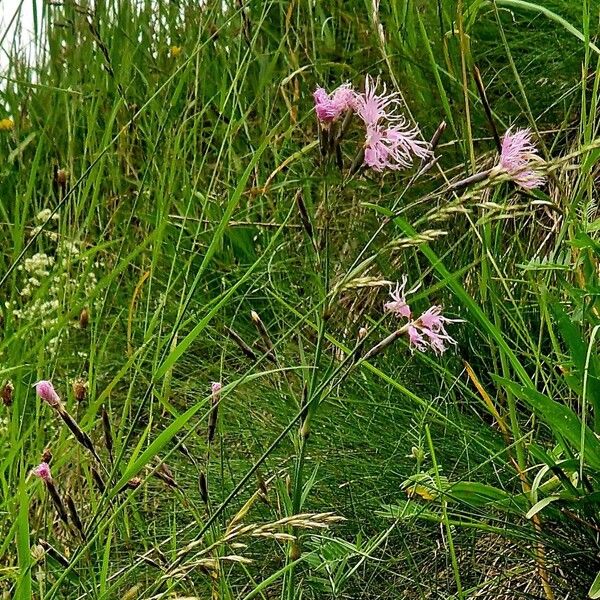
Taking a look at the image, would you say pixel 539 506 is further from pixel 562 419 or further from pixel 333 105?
pixel 333 105

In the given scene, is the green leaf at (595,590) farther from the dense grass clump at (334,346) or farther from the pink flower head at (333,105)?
the pink flower head at (333,105)

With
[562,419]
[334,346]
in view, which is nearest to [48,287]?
[334,346]

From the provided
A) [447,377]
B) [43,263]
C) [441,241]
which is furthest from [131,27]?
[447,377]

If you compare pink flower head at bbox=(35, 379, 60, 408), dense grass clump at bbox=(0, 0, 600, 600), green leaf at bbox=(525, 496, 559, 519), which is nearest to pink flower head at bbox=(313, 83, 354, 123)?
dense grass clump at bbox=(0, 0, 600, 600)

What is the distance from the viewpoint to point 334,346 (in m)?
1.75

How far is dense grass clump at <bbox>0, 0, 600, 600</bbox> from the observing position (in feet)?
3.35

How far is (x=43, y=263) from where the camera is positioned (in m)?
1.91

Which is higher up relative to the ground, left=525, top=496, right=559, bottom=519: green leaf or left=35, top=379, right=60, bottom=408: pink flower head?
left=35, top=379, right=60, bottom=408: pink flower head

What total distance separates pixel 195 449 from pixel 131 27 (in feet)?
4.14

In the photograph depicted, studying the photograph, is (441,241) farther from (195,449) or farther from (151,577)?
(151,577)

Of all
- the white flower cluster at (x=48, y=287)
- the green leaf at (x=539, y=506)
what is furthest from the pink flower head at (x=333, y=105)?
the white flower cluster at (x=48, y=287)

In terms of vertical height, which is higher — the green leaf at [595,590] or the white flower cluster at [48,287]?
the white flower cluster at [48,287]

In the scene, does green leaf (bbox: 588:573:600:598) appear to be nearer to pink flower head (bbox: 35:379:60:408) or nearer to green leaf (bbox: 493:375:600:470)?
green leaf (bbox: 493:375:600:470)

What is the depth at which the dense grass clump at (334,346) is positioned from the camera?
3.35 ft
